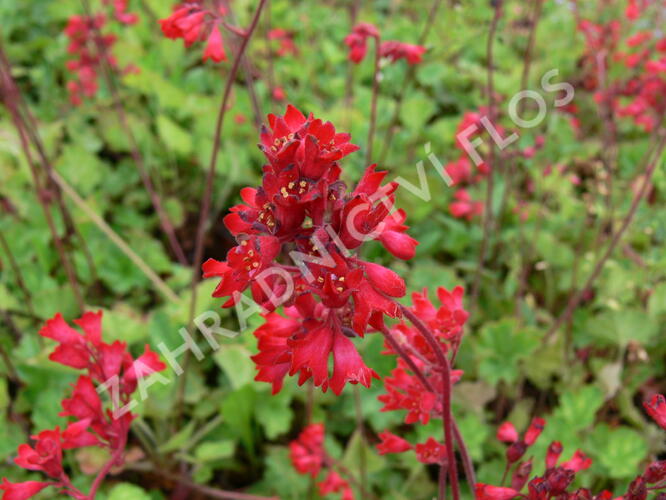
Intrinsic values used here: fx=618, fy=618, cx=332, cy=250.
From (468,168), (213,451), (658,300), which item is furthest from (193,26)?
(658,300)

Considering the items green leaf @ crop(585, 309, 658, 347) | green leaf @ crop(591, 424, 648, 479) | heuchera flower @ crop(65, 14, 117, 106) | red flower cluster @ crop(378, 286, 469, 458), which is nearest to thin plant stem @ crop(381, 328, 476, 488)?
red flower cluster @ crop(378, 286, 469, 458)

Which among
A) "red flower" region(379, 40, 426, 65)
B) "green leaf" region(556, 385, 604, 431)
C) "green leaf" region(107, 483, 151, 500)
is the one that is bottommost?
"green leaf" region(107, 483, 151, 500)

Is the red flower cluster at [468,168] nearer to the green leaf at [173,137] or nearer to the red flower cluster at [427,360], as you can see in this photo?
the green leaf at [173,137]

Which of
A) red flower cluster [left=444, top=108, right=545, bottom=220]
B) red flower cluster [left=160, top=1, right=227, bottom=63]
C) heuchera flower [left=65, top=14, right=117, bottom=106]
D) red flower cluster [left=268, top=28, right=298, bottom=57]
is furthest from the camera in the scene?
red flower cluster [left=268, top=28, right=298, bottom=57]

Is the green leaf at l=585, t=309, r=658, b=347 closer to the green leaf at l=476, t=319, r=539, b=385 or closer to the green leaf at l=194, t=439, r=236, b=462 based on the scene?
the green leaf at l=476, t=319, r=539, b=385

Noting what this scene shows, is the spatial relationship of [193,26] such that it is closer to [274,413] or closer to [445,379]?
[445,379]

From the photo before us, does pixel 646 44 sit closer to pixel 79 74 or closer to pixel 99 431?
pixel 79 74

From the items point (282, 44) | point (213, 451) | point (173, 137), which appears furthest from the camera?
point (282, 44)
